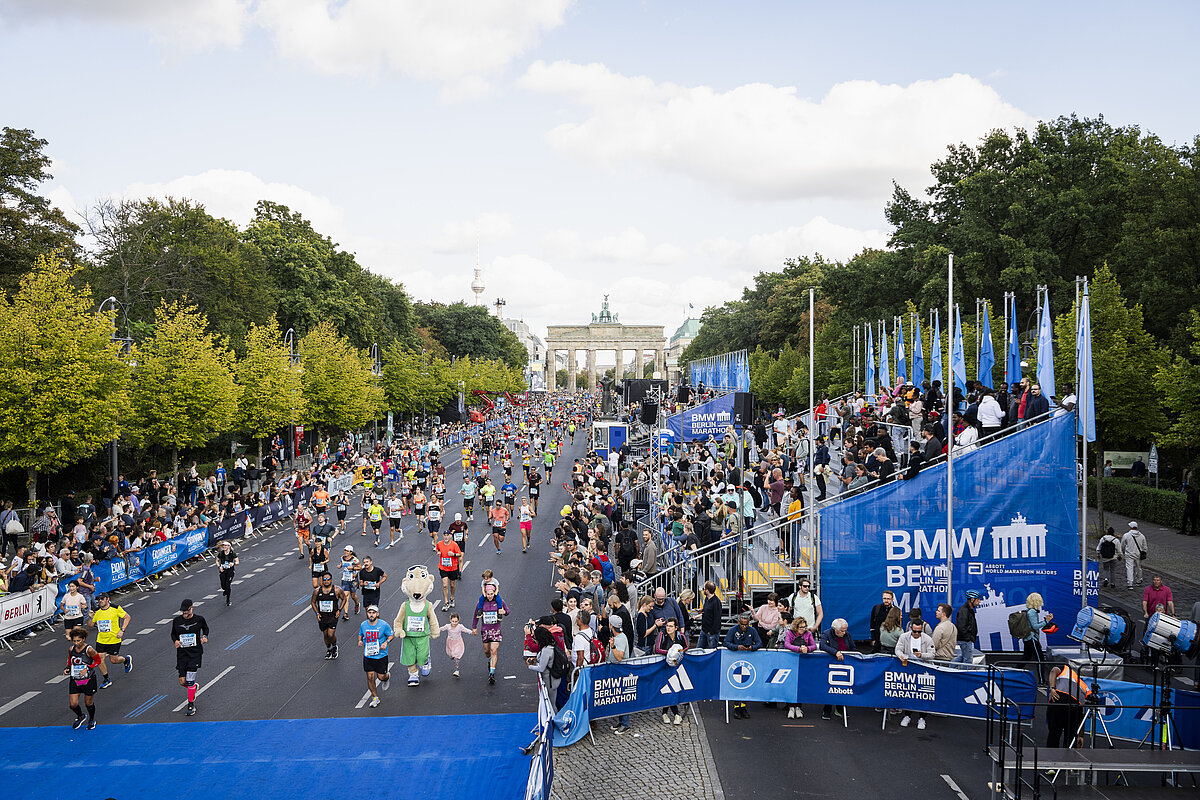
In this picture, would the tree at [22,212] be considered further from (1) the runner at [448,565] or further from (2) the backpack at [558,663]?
(2) the backpack at [558,663]

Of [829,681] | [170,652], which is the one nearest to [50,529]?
[170,652]

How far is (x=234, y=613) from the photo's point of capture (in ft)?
59.0

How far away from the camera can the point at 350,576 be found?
1742cm

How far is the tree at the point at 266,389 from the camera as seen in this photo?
3750cm

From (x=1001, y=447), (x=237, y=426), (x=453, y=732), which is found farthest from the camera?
(x=237, y=426)

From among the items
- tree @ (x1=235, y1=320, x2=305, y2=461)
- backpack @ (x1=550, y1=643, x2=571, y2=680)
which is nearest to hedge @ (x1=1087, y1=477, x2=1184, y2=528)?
backpack @ (x1=550, y1=643, x2=571, y2=680)

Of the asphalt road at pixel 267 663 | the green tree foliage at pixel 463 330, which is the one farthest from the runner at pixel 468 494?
the green tree foliage at pixel 463 330

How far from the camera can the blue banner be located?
25.0 meters

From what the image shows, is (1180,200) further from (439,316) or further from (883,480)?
(439,316)

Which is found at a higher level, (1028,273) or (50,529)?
(1028,273)

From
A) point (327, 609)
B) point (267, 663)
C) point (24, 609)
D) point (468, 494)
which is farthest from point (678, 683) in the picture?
point (468, 494)

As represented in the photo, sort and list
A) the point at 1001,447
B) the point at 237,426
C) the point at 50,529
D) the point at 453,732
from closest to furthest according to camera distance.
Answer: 1. the point at 453,732
2. the point at 1001,447
3. the point at 50,529
4. the point at 237,426

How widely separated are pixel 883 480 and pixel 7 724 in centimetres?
1355

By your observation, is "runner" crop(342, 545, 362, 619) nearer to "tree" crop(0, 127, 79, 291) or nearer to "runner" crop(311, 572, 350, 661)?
"runner" crop(311, 572, 350, 661)
